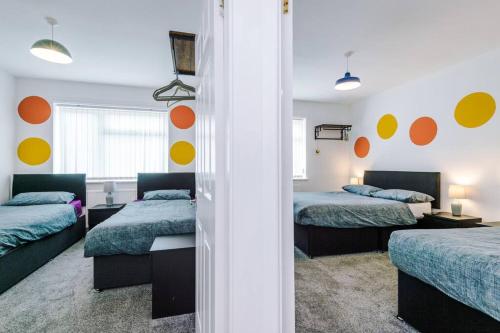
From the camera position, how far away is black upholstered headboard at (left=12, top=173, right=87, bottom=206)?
3619 mm

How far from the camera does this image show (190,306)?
1795mm

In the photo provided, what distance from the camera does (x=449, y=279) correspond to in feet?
4.26

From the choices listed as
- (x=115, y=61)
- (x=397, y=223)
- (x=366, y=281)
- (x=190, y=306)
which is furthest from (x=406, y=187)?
(x=115, y=61)

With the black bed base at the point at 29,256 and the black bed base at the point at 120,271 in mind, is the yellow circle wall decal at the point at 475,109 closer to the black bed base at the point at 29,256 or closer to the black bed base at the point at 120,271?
the black bed base at the point at 120,271

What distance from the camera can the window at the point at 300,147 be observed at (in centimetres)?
518

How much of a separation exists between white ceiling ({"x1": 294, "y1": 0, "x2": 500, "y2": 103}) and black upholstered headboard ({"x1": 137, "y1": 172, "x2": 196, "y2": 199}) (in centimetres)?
255

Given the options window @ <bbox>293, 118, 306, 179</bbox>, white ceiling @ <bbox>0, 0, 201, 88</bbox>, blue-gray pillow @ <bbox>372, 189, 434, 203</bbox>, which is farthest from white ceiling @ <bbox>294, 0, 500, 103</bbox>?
blue-gray pillow @ <bbox>372, 189, 434, 203</bbox>

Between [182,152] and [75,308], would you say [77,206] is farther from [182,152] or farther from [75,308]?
[75,308]

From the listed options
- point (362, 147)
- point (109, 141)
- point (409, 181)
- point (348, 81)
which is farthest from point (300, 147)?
point (109, 141)

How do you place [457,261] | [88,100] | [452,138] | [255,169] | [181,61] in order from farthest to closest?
[88,100] → [452,138] → [181,61] → [457,261] → [255,169]

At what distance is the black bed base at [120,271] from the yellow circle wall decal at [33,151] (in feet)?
9.04

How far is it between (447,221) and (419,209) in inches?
12.9

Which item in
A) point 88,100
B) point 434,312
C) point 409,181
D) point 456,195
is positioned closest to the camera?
point 434,312

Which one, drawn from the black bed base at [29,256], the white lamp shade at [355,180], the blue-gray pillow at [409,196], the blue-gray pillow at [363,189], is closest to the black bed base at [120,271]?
the black bed base at [29,256]
